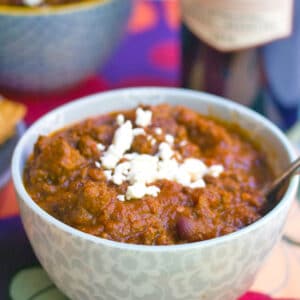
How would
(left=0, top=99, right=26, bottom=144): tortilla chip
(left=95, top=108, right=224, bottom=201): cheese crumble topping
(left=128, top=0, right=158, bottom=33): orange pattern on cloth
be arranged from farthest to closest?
(left=128, top=0, right=158, bottom=33): orange pattern on cloth → (left=0, top=99, right=26, bottom=144): tortilla chip → (left=95, top=108, right=224, bottom=201): cheese crumble topping

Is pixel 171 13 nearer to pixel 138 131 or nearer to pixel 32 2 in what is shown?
pixel 32 2

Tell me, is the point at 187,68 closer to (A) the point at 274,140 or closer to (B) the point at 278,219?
(A) the point at 274,140

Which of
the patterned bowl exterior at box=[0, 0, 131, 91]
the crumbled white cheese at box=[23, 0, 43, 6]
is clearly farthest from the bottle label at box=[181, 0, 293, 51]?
the crumbled white cheese at box=[23, 0, 43, 6]

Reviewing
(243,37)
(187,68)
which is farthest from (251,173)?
(187,68)

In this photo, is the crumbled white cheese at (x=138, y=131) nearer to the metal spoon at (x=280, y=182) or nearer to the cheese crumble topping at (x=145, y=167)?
the cheese crumble topping at (x=145, y=167)

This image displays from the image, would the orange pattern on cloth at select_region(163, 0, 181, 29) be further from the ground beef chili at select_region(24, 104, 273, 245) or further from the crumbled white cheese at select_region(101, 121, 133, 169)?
the crumbled white cheese at select_region(101, 121, 133, 169)

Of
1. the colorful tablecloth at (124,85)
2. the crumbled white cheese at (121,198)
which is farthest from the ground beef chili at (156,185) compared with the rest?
the colorful tablecloth at (124,85)

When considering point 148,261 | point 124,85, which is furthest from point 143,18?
point 148,261
